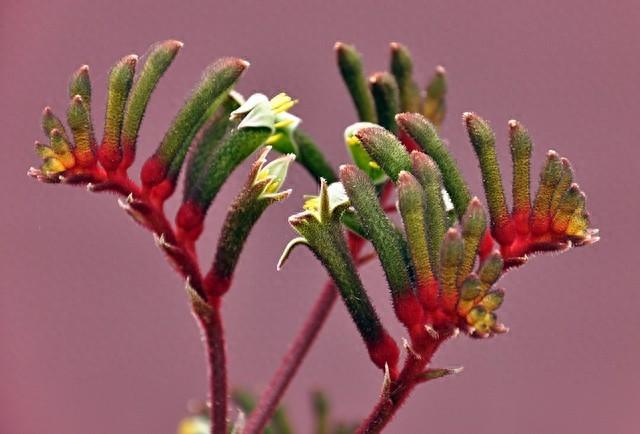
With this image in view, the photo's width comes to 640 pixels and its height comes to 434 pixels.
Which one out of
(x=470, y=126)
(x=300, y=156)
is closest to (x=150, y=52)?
(x=300, y=156)

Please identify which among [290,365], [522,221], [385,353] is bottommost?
[290,365]

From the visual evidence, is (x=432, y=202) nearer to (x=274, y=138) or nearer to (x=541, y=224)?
(x=541, y=224)

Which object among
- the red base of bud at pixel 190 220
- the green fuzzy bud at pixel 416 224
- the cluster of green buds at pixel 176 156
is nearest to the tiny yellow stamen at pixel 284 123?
the cluster of green buds at pixel 176 156

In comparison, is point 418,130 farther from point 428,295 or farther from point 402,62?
point 402,62

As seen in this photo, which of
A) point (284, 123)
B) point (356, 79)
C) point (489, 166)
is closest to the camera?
point (489, 166)

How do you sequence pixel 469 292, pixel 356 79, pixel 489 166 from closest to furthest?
pixel 469 292
pixel 489 166
pixel 356 79

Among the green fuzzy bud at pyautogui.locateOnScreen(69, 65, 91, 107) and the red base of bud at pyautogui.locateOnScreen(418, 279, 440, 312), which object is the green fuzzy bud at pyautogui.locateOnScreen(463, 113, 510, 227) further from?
the green fuzzy bud at pyautogui.locateOnScreen(69, 65, 91, 107)

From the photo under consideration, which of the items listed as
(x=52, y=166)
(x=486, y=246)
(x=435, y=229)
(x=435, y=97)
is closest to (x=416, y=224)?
(x=435, y=229)

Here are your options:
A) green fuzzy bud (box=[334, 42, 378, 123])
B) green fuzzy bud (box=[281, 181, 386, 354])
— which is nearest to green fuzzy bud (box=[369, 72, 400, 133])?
green fuzzy bud (box=[334, 42, 378, 123])

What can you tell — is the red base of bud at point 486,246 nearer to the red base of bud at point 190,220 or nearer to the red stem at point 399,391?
the red stem at point 399,391
